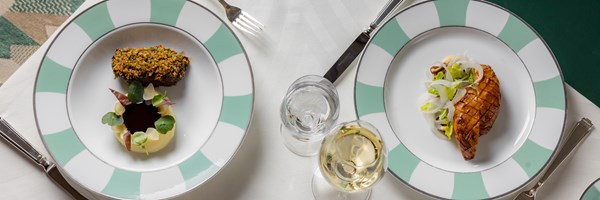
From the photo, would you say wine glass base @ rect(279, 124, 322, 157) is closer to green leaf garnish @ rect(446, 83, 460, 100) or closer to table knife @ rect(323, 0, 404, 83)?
table knife @ rect(323, 0, 404, 83)

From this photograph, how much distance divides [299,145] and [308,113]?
0.07m

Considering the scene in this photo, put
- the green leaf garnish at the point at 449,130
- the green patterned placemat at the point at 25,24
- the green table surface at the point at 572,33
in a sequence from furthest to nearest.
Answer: the green patterned placemat at the point at 25,24, the green table surface at the point at 572,33, the green leaf garnish at the point at 449,130

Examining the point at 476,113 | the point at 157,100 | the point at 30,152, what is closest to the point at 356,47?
the point at 476,113

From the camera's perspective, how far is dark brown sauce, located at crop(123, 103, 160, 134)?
124 cm

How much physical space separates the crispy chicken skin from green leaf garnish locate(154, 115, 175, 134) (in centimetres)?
57

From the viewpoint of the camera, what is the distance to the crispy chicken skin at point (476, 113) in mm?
1245

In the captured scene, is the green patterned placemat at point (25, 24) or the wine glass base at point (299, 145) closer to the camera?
the wine glass base at point (299, 145)

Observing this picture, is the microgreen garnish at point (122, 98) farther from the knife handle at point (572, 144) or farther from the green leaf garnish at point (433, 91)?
the knife handle at point (572, 144)

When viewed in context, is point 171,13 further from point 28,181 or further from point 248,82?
point 28,181

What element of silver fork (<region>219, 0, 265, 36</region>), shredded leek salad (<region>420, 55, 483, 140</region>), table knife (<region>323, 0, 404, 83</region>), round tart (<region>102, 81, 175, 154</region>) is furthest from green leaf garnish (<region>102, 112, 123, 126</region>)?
shredded leek salad (<region>420, 55, 483, 140</region>)

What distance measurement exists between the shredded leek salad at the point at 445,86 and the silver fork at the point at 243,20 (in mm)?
373

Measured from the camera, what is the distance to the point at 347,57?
132 centimetres

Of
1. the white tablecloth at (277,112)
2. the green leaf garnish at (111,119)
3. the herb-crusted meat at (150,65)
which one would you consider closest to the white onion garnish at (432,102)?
the white tablecloth at (277,112)

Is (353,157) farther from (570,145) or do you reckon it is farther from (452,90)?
(570,145)
